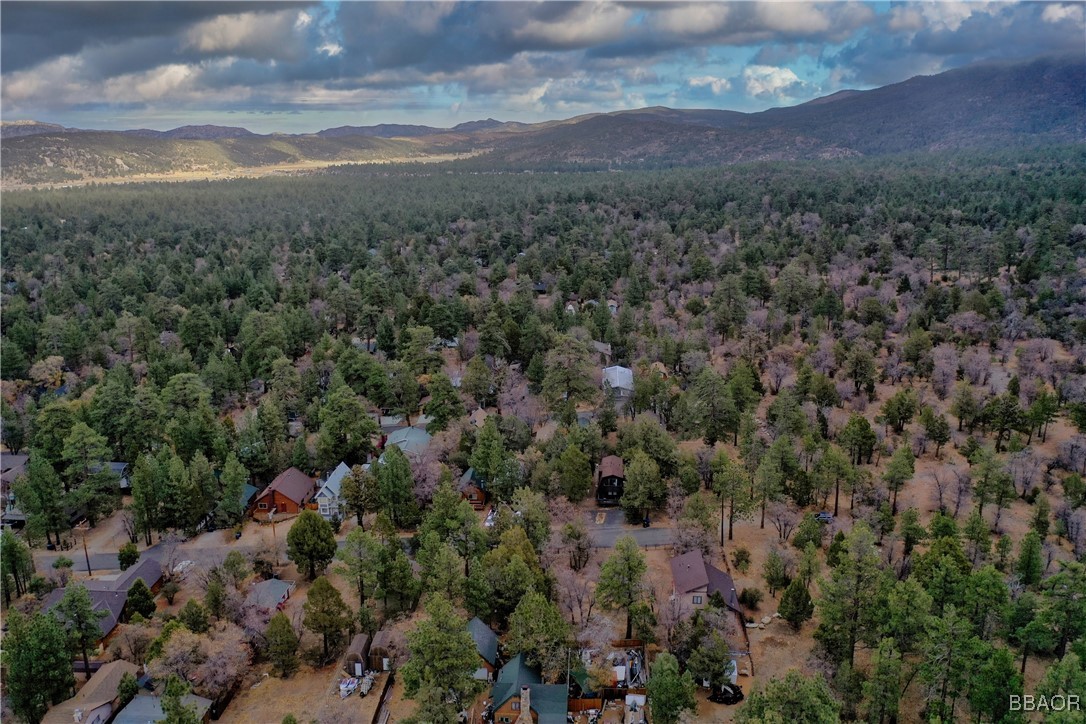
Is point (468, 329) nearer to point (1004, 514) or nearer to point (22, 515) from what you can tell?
point (22, 515)

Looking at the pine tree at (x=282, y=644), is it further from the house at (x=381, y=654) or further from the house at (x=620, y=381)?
the house at (x=620, y=381)

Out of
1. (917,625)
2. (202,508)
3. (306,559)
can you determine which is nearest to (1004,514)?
(917,625)

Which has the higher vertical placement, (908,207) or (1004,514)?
(908,207)

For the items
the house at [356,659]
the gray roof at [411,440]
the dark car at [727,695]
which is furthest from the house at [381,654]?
the gray roof at [411,440]

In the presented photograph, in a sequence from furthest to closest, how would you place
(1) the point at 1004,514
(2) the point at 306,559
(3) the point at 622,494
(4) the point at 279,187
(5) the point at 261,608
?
1. (4) the point at 279,187
2. (3) the point at 622,494
3. (1) the point at 1004,514
4. (2) the point at 306,559
5. (5) the point at 261,608

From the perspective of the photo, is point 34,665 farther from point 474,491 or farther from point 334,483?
point 474,491
